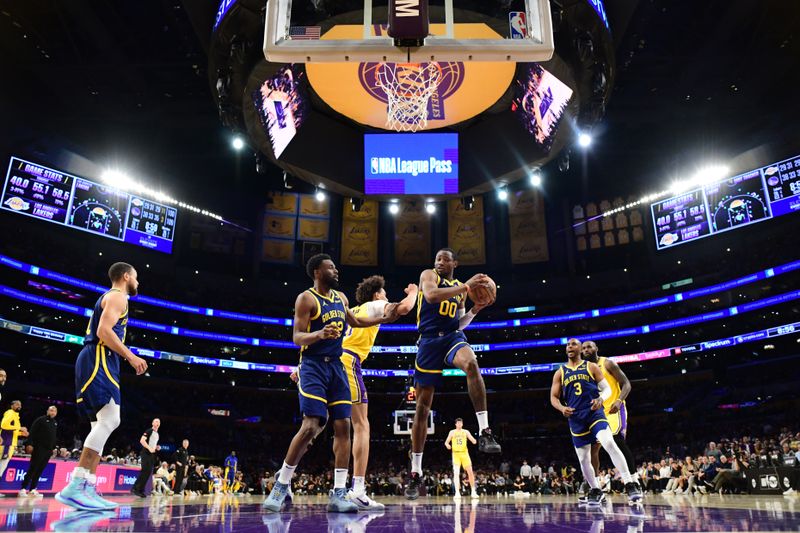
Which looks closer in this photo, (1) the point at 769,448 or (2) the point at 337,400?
(2) the point at 337,400

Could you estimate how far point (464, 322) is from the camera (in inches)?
273

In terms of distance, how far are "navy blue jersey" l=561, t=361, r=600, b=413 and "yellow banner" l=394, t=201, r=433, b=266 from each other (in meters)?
29.1

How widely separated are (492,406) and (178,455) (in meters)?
26.1

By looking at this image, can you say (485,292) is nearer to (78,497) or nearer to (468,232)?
(78,497)

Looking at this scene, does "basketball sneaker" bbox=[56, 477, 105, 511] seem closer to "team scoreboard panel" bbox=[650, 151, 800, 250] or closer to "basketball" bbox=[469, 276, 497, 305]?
"basketball" bbox=[469, 276, 497, 305]

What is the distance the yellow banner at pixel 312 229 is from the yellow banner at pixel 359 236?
1.29m

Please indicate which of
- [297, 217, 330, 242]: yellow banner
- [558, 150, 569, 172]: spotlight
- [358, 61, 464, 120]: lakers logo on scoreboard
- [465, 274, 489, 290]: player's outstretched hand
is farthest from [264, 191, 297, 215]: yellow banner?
[465, 274, 489, 290]: player's outstretched hand

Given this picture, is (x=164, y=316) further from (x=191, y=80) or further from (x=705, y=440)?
(x=705, y=440)

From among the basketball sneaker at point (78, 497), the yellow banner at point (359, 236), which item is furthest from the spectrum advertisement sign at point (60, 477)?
the yellow banner at point (359, 236)

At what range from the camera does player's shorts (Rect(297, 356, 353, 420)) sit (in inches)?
204

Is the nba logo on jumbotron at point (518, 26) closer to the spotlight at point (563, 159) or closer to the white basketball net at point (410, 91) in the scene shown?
the white basketball net at point (410, 91)

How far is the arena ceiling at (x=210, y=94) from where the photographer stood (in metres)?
18.8

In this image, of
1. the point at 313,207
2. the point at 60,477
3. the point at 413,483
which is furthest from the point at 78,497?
the point at 313,207

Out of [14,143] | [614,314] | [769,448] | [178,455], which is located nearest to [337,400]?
[178,455]
